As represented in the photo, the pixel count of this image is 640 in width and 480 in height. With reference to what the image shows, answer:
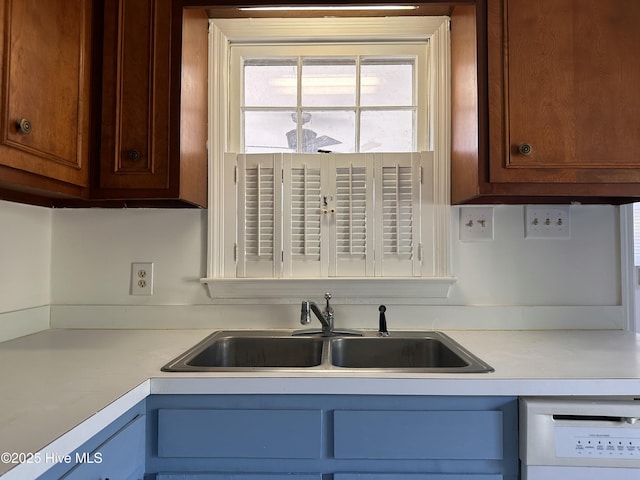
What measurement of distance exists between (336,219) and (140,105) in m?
0.76

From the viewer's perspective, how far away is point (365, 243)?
1546mm

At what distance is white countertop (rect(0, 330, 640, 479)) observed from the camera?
2.34ft

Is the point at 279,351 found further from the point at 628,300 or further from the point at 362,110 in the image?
the point at 628,300

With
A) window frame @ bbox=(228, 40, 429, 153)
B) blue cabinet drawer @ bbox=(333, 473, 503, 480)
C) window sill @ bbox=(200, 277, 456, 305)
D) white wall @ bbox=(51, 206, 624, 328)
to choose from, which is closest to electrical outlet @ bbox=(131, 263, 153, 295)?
white wall @ bbox=(51, 206, 624, 328)

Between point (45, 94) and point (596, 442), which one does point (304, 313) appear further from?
point (45, 94)

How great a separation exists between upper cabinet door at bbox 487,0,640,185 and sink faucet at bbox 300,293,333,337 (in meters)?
0.68

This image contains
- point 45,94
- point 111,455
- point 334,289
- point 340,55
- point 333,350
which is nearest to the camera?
point 111,455

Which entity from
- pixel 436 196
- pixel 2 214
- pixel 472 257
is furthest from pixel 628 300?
pixel 2 214

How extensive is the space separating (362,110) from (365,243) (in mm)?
547

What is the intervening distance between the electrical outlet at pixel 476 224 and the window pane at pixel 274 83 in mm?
812

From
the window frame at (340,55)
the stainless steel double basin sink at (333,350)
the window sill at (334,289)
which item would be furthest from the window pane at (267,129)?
the stainless steel double basin sink at (333,350)

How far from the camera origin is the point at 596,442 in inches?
36.1

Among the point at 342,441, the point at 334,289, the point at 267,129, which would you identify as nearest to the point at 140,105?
the point at 267,129

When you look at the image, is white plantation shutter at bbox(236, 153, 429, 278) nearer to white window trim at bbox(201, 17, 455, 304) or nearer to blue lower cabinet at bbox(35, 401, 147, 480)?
white window trim at bbox(201, 17, 455, 304)
